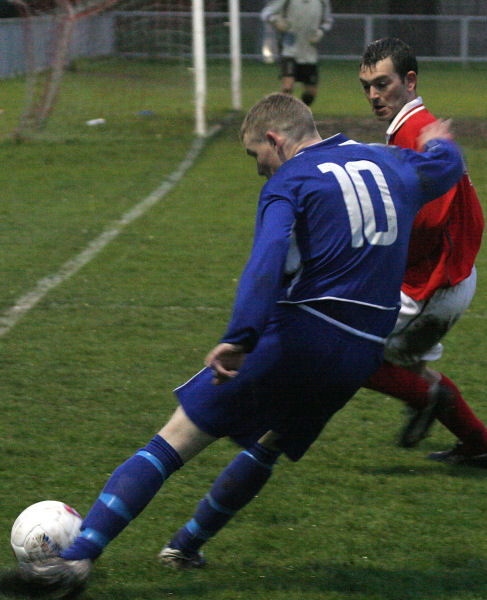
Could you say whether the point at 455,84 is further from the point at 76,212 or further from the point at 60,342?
the point at 60,342

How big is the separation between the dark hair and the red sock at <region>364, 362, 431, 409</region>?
117cm

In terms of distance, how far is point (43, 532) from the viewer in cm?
308

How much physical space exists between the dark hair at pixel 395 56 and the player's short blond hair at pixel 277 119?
40.5 inches

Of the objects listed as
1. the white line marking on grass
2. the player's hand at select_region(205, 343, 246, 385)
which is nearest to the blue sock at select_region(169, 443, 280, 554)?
the player's hand at select_region(205, 343, 246, 385)

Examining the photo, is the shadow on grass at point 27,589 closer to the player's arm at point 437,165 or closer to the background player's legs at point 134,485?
the background player's legs at point 134,485

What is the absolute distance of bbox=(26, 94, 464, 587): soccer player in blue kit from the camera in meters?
2.82

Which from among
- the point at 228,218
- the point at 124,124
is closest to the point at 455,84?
the point at 124,124

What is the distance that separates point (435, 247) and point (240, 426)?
1.27 metres

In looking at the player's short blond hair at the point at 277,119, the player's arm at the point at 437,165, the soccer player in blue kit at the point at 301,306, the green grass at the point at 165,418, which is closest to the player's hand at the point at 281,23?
the green grass at the point at 165,418

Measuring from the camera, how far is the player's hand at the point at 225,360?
106 inches

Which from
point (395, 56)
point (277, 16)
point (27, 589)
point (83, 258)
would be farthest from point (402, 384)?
point (277, 16)

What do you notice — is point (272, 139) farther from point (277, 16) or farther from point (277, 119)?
point (277, 16)

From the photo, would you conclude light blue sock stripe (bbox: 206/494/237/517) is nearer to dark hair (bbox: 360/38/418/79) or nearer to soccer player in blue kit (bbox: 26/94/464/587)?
soccer player in blue kit (bbox: 26/94/464/587)

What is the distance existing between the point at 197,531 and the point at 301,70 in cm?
1166
